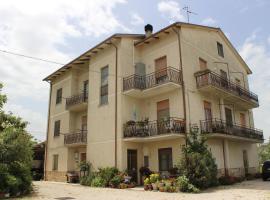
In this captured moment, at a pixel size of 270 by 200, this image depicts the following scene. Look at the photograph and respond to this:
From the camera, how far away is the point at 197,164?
47.2 feet

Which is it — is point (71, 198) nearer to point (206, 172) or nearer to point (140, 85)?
point (206, 172)

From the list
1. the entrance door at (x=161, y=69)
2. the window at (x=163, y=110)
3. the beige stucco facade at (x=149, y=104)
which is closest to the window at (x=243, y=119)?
the beige stucco facade at (x=149, y=104)

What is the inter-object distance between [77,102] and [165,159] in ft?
31.1

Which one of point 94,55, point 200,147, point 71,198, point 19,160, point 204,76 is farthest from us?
point 94,55

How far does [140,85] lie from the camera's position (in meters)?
18.8

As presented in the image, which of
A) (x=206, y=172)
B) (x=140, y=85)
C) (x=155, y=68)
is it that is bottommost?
(x=206, y=172)

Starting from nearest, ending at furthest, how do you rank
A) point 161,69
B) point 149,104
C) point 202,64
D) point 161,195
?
1. point 161,195
2. point 161,69
3. point 149,104
4. point 202,64

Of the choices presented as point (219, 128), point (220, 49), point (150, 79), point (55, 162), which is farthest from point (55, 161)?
point (220, 49)

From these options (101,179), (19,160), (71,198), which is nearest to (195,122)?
(101,179)

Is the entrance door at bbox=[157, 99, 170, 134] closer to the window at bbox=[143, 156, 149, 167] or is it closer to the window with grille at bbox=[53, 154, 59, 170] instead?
the window at bbox=[143, 156, 149, 167]

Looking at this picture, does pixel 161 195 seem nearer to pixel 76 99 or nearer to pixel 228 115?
pixel 228 115

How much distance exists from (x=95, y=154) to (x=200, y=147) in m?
8.04

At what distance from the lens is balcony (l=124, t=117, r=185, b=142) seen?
52.6 ft

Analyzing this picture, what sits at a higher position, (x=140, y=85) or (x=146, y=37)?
(x=146, y=37)
